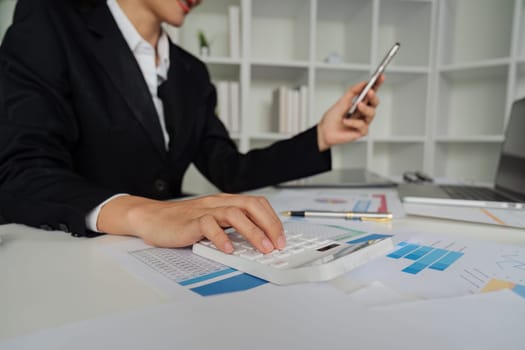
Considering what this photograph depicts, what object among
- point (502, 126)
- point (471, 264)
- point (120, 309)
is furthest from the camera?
point (502, 126)

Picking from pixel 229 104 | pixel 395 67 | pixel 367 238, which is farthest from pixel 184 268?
pixel 395 67

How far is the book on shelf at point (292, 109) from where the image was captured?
177 cm

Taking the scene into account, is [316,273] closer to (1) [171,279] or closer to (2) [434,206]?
(1) [171,279]

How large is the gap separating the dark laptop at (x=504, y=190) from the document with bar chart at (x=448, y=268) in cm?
24

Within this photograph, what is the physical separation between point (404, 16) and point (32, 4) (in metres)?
1.92

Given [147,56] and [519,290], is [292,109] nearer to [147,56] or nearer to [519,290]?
[147,56]

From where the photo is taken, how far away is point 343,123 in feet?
2.48

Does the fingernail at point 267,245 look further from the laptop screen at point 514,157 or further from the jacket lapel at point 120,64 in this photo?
the laptop screen at point 514,157

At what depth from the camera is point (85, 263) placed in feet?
1.14

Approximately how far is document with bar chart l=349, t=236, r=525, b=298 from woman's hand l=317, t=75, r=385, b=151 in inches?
14.8

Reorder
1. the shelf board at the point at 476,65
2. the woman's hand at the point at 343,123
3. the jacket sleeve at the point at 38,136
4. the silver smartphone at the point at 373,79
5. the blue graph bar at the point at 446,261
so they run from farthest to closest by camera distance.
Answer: the shelf board at the point at 476,65
the woman's hand at the point at 343,123
the silver smartphone at the point at 373,79
the jacket sleeve at the point at 38,136
the blue graph bar at the point at 446,261

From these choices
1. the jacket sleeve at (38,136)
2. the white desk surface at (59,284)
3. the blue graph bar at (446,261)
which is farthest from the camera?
the jacket sleeve at (38,136)

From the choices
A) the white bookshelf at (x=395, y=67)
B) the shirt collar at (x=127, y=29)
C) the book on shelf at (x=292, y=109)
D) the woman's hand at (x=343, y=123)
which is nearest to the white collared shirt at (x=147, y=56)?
the shirt collar at (x=127, y=29)

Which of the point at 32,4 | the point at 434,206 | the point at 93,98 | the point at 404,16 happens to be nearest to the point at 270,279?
the point at 434,206
